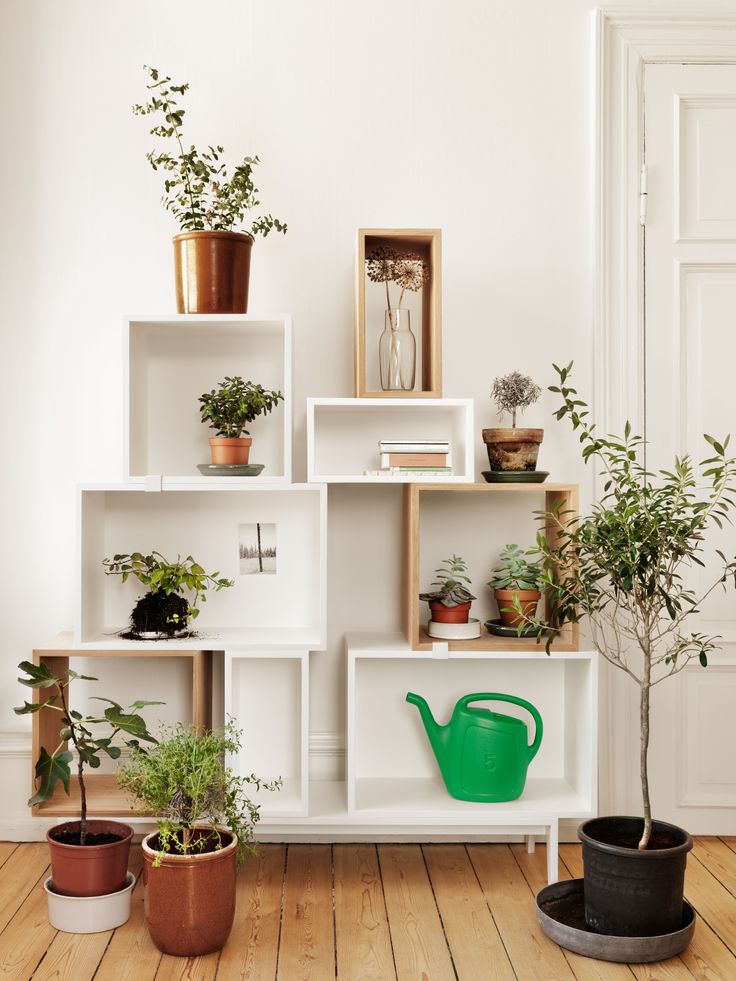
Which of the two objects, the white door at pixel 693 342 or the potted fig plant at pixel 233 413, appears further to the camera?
the white door at pixel 693 342

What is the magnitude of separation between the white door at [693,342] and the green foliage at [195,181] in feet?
4.02

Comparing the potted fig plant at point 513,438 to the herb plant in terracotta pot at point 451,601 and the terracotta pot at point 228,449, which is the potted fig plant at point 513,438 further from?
the terracotta pot at point 228,449

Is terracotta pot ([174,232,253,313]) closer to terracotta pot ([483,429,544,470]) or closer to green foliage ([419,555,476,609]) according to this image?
terracotta pot ([483,429,544,470])

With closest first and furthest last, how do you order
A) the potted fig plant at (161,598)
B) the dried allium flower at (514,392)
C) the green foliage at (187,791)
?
the green foliage at (187,791)
the potted fig plant at (161,598)
the dried allium flower at (514,392)

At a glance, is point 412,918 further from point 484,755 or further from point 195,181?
point 195,181

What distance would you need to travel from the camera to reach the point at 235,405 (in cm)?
272

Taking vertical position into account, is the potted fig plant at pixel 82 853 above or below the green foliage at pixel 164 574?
below

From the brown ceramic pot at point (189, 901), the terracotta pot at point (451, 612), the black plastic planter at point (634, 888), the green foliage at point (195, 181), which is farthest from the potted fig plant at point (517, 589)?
the green foliage at point (195, 181)

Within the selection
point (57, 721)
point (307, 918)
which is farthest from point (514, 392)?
point (57, 721)

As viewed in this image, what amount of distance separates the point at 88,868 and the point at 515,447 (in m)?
1.58

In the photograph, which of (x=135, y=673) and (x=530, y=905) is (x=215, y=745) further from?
(x=530, y=905)

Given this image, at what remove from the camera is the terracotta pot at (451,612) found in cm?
269

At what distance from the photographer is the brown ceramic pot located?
84.1 inches

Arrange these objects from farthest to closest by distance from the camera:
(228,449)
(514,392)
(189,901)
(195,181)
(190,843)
Result: (195,181), (514,392), (228,449), (190,843), (189,901)
